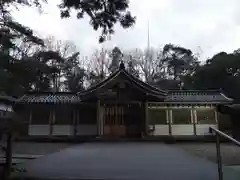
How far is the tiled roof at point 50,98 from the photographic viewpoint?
78.9 feet

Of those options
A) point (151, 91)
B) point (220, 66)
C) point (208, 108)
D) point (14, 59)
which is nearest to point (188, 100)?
point (208, 108)

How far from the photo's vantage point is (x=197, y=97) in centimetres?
2489

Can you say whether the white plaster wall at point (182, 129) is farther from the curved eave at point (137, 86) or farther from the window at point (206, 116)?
the curved eave at point (137, 86)

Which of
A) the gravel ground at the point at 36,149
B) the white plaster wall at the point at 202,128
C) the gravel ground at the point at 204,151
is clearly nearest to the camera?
the gravel ground at the point at 204,151

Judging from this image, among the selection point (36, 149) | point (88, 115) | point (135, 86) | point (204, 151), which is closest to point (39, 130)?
point (88, 115)

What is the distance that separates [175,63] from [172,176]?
1619 inches

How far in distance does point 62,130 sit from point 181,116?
30.4 ft

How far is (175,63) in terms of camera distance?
47.1 metres

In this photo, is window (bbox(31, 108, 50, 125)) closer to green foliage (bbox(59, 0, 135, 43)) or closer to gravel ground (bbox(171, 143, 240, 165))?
gravel ground (bbox(171, 143, 240, 165))

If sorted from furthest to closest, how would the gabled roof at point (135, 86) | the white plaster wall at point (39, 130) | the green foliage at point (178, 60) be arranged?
1. the green foliage at point (178, 60)
2. the white plaster wall at point (39, 130)
3. the gabled roof at point (135, 86)

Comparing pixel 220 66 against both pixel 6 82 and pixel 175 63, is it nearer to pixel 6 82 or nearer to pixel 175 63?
pixel 175 63

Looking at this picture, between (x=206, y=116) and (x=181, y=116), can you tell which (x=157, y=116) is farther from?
(x=206, y=116)

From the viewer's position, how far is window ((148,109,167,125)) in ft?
78.9

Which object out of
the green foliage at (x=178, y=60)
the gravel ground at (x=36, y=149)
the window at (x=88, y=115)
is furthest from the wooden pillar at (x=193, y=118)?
the green foliage at (x=178, y=60)
